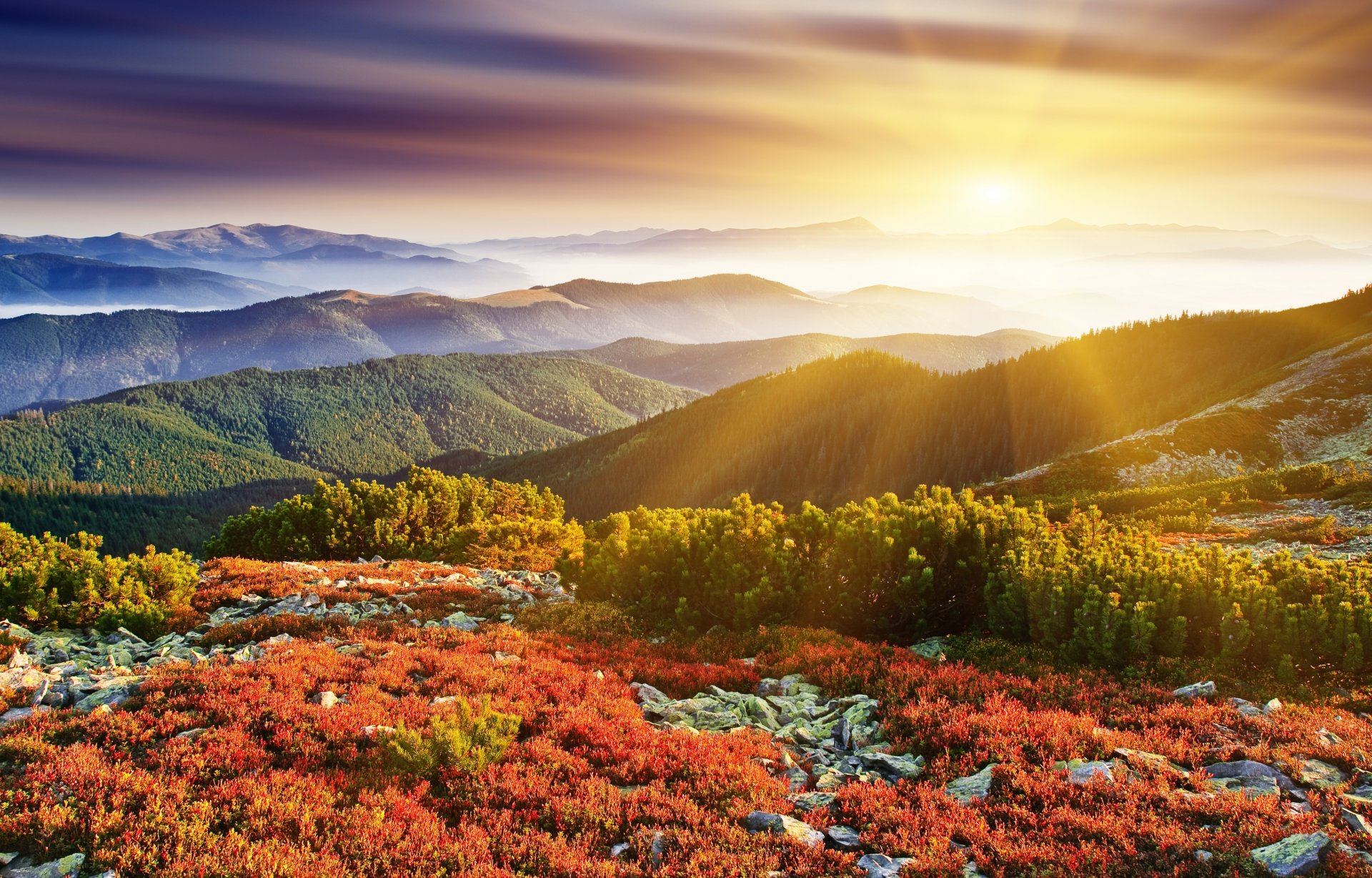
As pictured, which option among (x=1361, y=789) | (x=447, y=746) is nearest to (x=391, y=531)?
(x=447, y=746)

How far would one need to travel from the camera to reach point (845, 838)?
7.38m

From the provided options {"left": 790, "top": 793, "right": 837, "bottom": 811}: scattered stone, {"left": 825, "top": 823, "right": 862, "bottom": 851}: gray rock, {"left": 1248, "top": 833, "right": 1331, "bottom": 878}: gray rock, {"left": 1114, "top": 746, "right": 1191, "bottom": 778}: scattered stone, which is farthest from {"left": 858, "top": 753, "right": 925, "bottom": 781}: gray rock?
{"left": 1248, "top": 833, "right": 1331, "bottom": 878}: gray rock

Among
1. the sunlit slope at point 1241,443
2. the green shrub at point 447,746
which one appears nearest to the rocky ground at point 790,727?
the green shrub at point 447,746

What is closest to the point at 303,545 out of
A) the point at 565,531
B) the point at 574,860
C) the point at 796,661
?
the point at 565,531

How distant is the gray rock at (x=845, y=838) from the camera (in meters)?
7.29

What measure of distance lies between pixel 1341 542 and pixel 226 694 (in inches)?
1181

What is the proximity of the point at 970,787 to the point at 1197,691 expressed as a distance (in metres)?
5.08

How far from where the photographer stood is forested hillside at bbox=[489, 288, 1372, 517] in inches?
4284

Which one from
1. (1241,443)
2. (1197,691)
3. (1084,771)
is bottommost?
(1084,771)

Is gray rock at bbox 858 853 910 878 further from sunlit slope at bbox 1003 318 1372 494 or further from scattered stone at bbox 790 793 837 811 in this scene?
sunlit slope at bbox 1003 318 1372 494

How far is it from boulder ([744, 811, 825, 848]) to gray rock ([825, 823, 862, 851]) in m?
0.11

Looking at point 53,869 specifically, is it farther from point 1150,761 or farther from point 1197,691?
point 1197,691

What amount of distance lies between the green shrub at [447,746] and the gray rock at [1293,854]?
8386 millimetres

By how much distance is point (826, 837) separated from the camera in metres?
7.50
